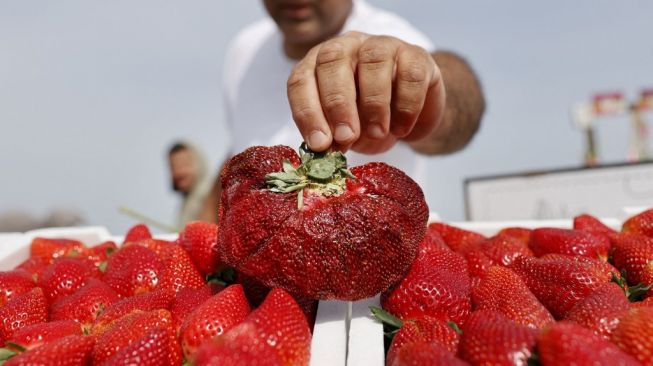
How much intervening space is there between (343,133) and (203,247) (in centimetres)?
42

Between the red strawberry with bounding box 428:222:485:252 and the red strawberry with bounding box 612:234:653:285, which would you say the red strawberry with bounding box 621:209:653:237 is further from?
the red strawberry with bounding box 428:222:485:252

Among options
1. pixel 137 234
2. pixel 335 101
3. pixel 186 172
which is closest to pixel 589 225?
pixel 335 101

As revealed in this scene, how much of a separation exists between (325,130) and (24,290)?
0.83 m

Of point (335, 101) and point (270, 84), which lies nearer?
point (335, 101)

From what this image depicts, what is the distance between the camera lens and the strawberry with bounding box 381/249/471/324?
40.5 inches

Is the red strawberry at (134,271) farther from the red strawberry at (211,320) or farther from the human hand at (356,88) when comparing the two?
the human hand at (356,88)

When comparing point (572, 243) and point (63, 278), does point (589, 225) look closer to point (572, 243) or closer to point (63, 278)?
point (572, 243)

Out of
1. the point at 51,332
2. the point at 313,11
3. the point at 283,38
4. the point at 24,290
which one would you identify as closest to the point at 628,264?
the point at 51,332

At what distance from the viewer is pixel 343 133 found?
1148 millimetres

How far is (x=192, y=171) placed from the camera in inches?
226

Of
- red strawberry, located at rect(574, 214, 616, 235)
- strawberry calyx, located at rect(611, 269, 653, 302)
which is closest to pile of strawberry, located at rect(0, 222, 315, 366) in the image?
strawberry calyx, located at rect(611, 269, 653, 302)

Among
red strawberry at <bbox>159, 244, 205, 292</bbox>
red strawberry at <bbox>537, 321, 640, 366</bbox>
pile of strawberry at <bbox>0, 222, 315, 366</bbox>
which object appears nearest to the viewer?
Result: red strawberry at <bbox>537, 321, 640, 366</bbox>

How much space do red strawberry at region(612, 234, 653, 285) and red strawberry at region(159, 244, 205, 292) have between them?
0.95m

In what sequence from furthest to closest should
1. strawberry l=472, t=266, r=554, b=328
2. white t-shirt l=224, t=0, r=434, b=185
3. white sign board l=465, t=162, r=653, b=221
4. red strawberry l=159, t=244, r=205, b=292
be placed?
white sign board l=465, t=162, r=653, b=221, white t-shirt l=224, t=0, r=434, b=185, red strawberry l=159, t=244, r=205, b=292, strawberry l=472, t=266, r=554, b=328
